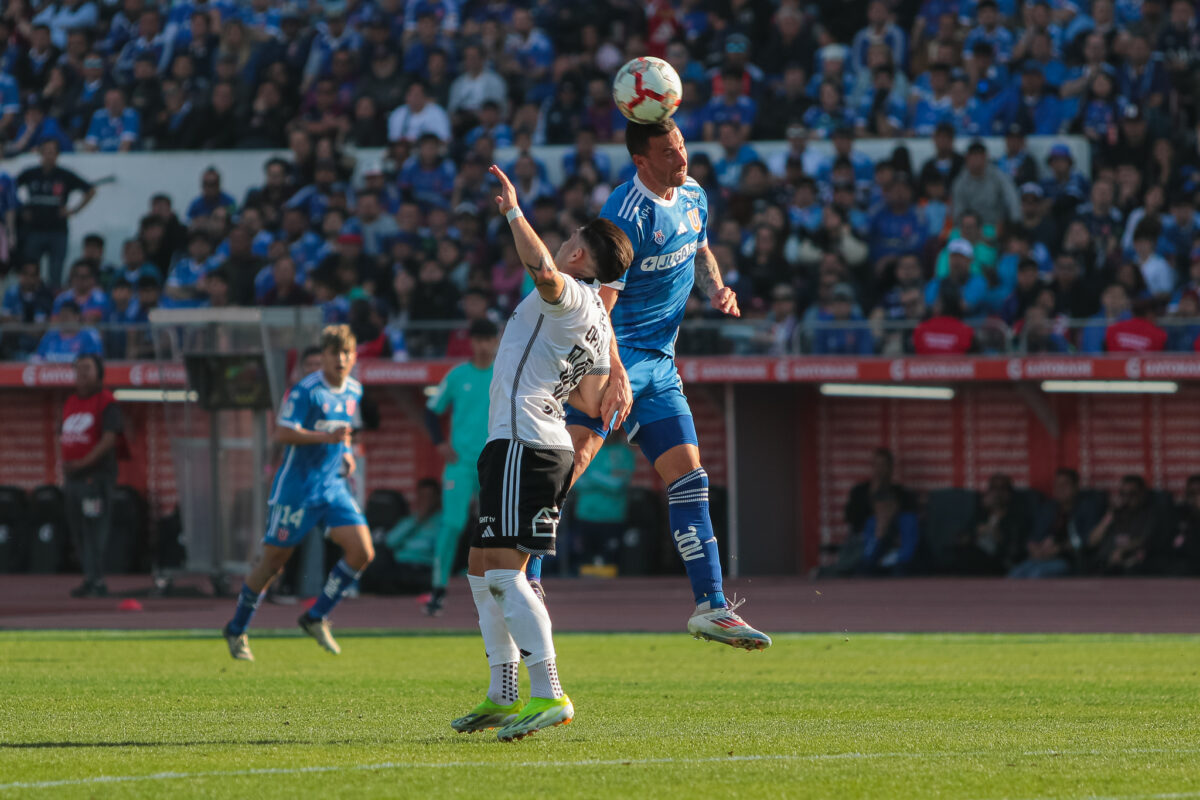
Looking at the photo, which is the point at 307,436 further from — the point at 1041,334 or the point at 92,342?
the point at 92,342

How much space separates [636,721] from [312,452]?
514 cm

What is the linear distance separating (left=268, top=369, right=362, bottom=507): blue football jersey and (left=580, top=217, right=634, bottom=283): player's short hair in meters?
5.46

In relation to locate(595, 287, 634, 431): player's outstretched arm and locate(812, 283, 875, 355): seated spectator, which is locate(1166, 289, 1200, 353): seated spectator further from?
locate(595, 287, 634, 431): player's outstretched arm

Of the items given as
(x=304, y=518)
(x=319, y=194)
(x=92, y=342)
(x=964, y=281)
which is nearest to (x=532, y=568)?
(x=304, y=518)

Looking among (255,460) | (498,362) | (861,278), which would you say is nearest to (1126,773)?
(498,362)

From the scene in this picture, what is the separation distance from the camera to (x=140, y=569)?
22.4m

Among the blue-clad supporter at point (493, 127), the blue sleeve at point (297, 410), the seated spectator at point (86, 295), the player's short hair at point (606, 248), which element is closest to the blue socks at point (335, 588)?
the blue sleeve at point (297, 410)

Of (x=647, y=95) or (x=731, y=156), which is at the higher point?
(x=731, y=156)

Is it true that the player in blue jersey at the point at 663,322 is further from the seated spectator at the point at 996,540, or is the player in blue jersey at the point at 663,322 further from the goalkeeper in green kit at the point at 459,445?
the seated spectator at the point at 996,540

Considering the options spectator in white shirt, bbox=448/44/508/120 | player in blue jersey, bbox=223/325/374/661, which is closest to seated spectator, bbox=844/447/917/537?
spectator in white shirt, bbox=448/44/508/120

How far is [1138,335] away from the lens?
1875 centimetres

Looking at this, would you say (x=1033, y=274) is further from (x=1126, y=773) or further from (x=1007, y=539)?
(x=1126, y=773)

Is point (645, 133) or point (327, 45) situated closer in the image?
point (645, 133)

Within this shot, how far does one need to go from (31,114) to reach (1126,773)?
2252 cm
